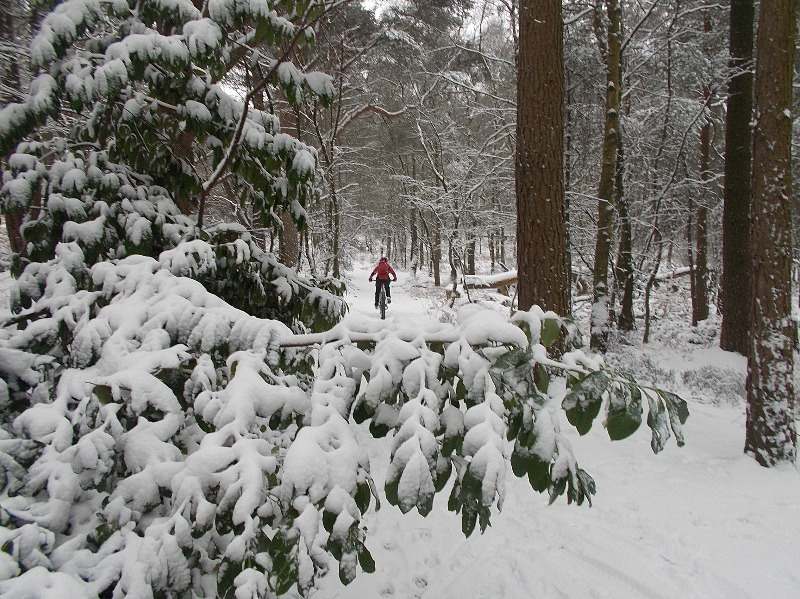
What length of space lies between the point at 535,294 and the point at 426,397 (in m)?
4.50

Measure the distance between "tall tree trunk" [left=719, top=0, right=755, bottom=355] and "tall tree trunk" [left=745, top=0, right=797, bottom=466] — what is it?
5349 millimetres

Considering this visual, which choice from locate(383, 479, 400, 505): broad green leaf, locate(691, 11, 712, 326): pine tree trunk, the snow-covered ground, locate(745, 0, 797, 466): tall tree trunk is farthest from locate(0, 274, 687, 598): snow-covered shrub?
locate(691, 11, 712, 326): pine tree trunk

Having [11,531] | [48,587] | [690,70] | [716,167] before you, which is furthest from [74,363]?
[716,167]

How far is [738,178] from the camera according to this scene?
8898 mm

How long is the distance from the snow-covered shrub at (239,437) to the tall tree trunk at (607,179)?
788 centimetres

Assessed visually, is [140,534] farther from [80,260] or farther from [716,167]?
[716,167]

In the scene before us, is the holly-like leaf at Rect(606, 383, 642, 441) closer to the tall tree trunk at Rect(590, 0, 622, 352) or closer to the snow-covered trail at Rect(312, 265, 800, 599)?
the snow-covered trail at Rect(312, 265, 800, 599)

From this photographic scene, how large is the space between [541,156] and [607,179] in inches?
157

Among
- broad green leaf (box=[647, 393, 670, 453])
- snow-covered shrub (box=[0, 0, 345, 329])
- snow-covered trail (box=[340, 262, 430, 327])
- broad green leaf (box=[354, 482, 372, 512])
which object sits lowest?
snow-covered trail (box=[340, 262, 430, 327])

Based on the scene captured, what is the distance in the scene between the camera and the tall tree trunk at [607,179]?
8.10 metres

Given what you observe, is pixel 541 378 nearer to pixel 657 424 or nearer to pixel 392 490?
pixel 657 424

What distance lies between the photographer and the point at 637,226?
11.5 metres

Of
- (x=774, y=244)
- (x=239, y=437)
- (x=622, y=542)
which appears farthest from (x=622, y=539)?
(x=239, y=437)

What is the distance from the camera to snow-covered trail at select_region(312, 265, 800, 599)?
9.41 feet
